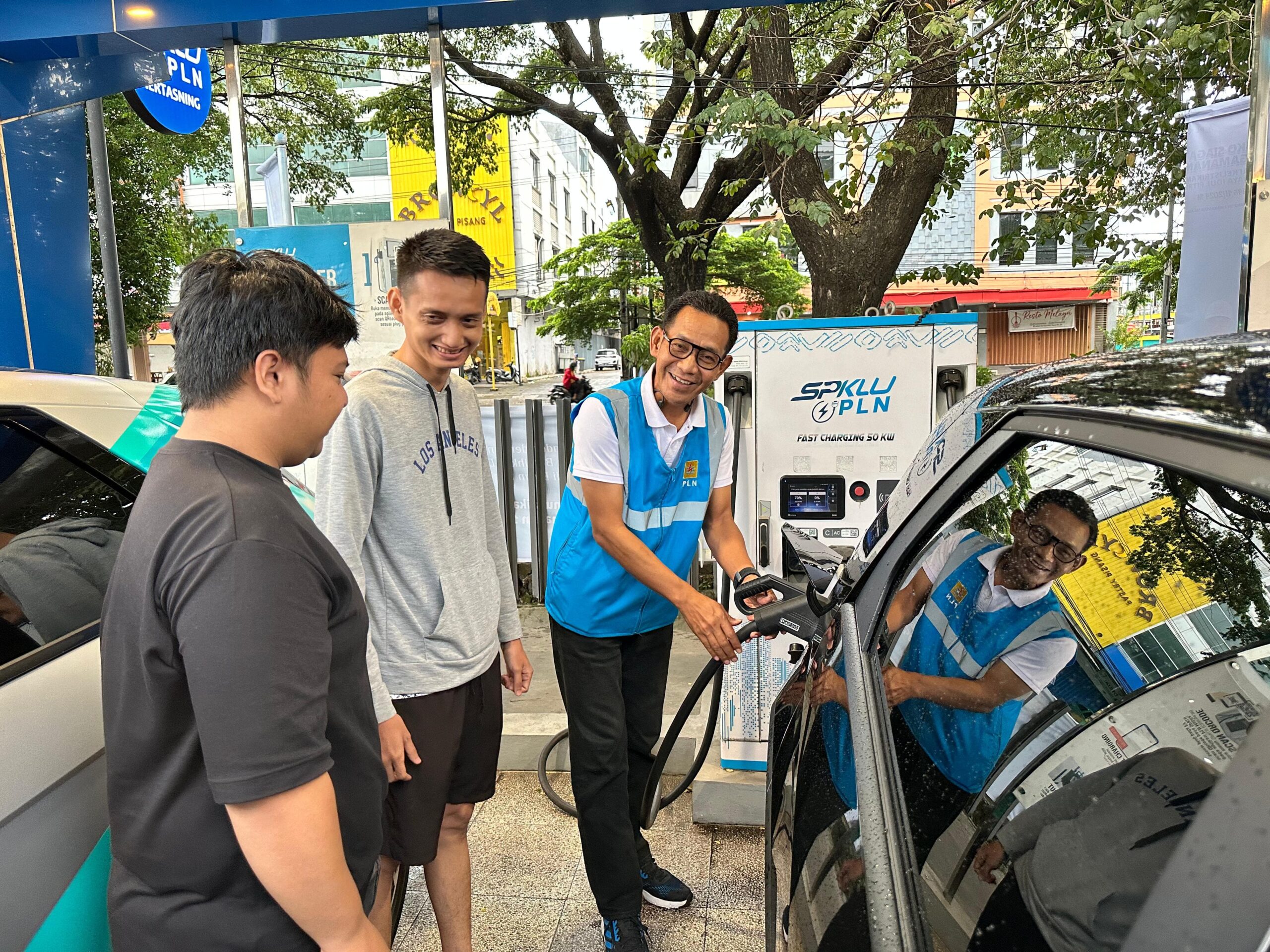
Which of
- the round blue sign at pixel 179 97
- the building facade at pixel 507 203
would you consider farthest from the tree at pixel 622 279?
the round blue sign at pixel 179 97

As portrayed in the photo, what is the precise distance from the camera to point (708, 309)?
2408 mm

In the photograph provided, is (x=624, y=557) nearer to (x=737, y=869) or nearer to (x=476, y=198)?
(x=737, y=869)

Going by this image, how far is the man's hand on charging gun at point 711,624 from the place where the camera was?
7.31ft

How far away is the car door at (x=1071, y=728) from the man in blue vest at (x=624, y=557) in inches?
41.1

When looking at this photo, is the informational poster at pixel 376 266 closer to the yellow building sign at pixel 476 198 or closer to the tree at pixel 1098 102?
the yellow building sign at pixel 476 198

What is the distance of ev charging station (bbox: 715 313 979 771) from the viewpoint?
305 centimetres

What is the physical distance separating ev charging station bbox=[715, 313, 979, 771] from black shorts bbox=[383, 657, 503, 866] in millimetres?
1326

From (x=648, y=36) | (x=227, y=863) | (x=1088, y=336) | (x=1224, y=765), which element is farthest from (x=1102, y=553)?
(x=1088, y=336)

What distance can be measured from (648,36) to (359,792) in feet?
29.7

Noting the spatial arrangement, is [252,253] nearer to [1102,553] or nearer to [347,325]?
[347,325]

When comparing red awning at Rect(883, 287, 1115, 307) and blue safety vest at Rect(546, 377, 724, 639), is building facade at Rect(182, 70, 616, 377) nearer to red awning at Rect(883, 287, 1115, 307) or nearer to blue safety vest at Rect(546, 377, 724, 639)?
blue safety vest at Rect(546, 377, 724, 639)

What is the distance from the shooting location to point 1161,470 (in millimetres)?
963

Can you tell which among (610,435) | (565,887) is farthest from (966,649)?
(565,887)

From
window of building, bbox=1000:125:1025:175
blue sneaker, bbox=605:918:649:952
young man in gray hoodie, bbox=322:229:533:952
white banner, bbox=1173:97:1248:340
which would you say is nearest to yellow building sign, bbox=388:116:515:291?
young man in gray hoodie, bbox=322:229:533:952
